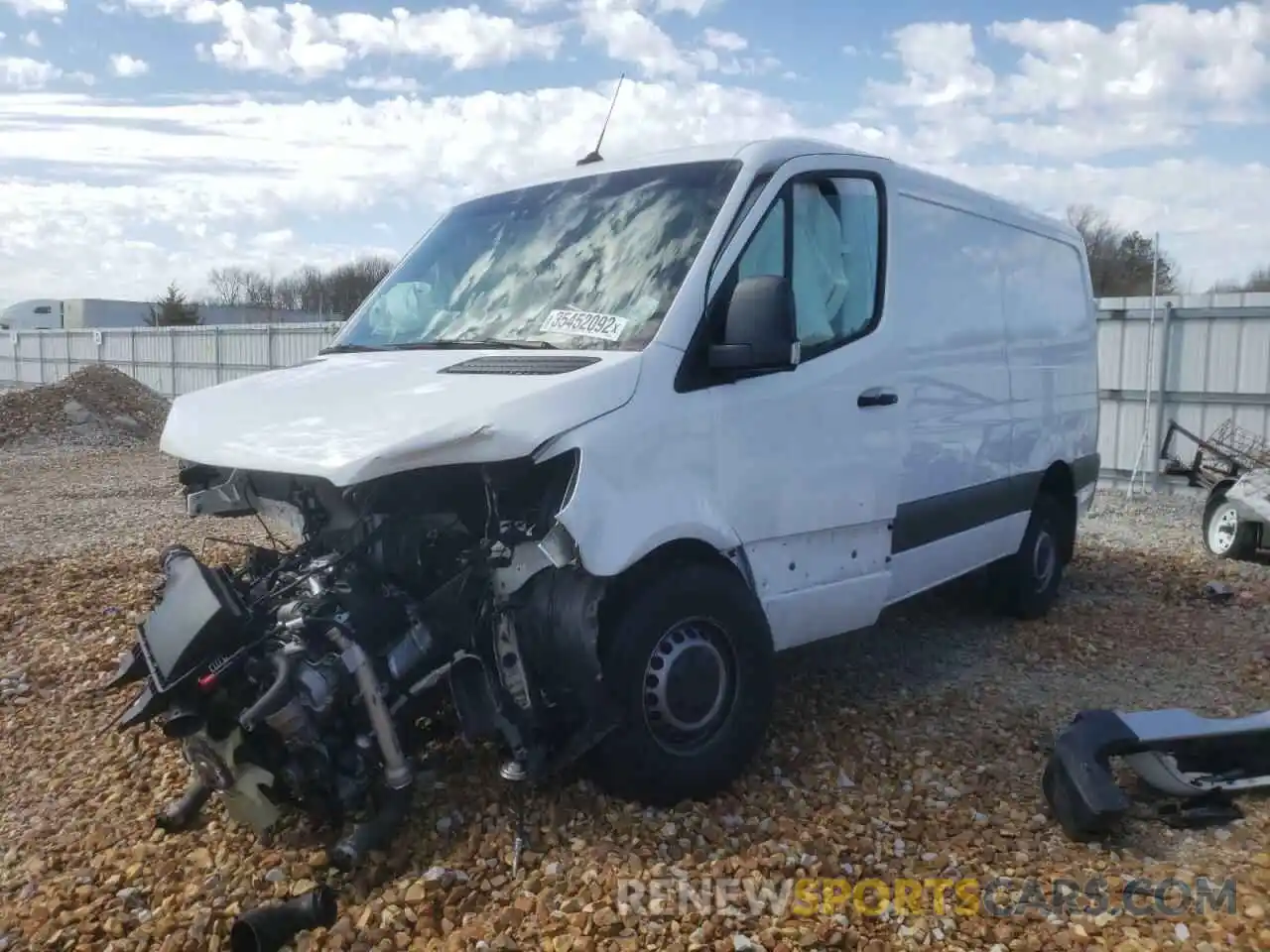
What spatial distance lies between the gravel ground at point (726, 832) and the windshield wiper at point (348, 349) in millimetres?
1793

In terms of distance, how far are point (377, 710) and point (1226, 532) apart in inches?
345

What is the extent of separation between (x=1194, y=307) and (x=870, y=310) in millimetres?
9870

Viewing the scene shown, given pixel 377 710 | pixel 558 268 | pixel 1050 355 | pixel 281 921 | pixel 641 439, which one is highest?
pixel 558 268

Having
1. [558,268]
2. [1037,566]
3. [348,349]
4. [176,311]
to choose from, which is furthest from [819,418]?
[176,311]

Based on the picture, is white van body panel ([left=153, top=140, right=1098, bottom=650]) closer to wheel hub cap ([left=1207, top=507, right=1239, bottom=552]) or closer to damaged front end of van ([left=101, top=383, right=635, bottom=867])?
damaged front end of van ([left=101, top=383, right=635, bottom=867])

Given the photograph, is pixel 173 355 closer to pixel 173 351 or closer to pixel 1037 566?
pixel 173 351

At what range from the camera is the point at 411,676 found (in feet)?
12.0

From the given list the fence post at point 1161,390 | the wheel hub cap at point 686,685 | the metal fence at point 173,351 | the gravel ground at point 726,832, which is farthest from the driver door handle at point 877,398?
the metal fence at point 173,351

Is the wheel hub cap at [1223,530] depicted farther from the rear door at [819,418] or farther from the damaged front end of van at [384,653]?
the damaged front end of van at [384,653]

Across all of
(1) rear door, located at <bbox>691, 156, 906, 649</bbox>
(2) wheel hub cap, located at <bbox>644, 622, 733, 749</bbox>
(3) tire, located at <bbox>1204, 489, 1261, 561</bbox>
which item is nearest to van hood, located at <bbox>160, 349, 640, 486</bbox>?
(1) rear door, located at <bbox>691, 156, 906, 649</bbox>

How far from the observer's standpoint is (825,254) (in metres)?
4.72

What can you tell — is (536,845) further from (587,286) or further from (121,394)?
(121,394)

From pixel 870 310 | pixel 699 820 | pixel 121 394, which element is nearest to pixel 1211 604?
pixel 870 310

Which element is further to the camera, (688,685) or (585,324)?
(585,324)
